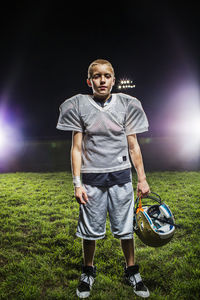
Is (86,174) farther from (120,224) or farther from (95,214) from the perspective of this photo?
(120,224)

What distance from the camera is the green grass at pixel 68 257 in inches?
82.0

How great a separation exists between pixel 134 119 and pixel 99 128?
39 cm

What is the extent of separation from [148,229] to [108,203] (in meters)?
0.43

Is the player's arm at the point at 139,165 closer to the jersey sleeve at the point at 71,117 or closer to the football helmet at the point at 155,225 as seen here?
the football helmet at the point at 155,225

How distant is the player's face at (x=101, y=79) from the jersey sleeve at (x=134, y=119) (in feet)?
0.92

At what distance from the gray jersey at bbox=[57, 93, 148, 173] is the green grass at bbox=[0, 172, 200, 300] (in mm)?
1212

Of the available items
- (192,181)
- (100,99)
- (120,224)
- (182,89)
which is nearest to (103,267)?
(120,224)

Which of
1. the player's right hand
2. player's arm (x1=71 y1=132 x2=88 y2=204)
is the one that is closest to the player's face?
player's arm (x1=71 y1=132 x2=88 y2=204)

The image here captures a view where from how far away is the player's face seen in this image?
2.00 meters

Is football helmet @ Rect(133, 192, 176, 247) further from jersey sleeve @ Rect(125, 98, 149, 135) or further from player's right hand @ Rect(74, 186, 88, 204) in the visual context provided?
jersey sleeve @ Rect(125, 98, 149, 135)

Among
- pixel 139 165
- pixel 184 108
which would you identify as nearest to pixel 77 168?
pixel 139 165

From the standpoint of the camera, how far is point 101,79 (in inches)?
78.7

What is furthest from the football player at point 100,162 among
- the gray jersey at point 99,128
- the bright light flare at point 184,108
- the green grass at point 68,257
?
the bright light flare at point 184,108

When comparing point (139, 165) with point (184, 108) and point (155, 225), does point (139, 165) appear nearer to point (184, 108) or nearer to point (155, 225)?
point (155, 225)
